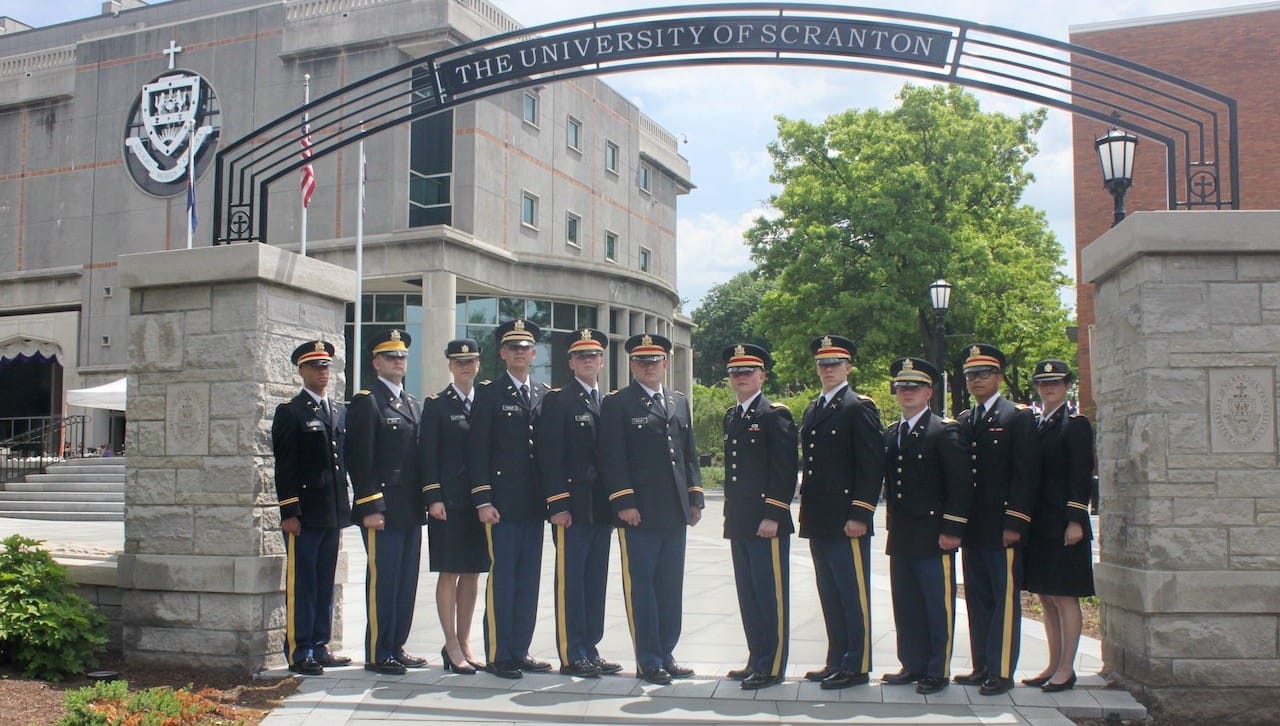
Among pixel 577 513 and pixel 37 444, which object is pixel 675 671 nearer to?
pixel 577 513

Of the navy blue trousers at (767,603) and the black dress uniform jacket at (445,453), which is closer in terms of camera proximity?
the navy blue trousers at (767,603)

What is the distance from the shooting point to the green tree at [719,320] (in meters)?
74.9

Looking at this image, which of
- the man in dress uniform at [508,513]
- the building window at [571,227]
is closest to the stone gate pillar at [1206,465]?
the man in dress uniform at [508,513]

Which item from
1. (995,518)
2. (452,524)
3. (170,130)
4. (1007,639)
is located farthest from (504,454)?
(170,130)

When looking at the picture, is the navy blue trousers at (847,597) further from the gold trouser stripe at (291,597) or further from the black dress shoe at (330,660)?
the gold trouser stripe at (291,597)

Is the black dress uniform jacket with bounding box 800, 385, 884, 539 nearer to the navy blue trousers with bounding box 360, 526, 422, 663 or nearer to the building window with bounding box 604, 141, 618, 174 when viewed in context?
the navy blue trousers with bounding box 360, 526, 422, 663

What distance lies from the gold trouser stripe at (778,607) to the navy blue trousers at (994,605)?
1167mm

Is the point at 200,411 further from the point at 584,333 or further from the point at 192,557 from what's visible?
the point at 584,333

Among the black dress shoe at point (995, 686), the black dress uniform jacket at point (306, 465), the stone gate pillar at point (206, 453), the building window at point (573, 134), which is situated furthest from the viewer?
the building window at point (573, 134)

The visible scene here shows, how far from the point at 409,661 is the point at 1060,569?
14.5 ft

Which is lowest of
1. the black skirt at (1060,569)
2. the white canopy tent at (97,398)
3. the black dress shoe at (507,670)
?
the black dress shoe at (507,670)

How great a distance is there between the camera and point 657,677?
726 cm

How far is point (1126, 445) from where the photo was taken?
709 centimetres

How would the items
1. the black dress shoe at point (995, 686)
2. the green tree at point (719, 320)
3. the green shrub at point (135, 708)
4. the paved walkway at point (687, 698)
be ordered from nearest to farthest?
the green shrub at point (135, 708), the paved walkway at point (687, 698), the black dress shoe at point (995, 686), the green tree at point (719, 320)
